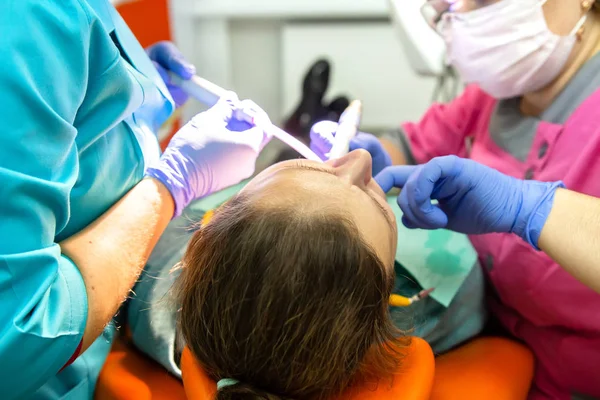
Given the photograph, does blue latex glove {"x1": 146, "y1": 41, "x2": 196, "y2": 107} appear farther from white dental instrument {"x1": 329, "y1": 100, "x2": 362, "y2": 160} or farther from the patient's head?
the patient's head

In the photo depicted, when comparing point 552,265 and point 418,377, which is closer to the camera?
point 418,377

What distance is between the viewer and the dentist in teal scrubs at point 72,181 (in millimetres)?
636

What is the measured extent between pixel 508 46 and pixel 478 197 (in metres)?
0.39

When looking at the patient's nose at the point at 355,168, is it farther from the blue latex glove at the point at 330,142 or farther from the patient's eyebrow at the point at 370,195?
the blue latex glove at the point at 330,142

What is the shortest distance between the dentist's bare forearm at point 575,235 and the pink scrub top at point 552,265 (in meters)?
0.13

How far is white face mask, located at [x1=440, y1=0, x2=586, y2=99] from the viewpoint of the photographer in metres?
1.11

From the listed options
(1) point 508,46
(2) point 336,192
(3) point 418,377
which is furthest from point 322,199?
(1) point 508,46

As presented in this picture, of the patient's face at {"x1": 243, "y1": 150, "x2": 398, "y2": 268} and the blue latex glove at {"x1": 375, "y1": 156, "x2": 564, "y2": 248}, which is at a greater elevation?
the patient's face at {"x1": 243, "y1": 150, "x2": 398, "y2": 268}

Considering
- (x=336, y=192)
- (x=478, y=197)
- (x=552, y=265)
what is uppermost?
(x=336, y=192)

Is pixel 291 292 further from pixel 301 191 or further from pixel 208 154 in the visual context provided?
pixel 208 154

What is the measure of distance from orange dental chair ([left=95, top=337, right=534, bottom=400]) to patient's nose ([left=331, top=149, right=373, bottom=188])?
28cm

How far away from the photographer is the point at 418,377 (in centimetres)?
81

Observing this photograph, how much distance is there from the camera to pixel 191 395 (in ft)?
2.63

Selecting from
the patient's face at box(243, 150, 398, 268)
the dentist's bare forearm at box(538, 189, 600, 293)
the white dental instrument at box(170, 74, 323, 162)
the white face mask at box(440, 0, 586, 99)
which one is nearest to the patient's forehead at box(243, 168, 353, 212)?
the patient's face at box(243, 150, 398, 268)
